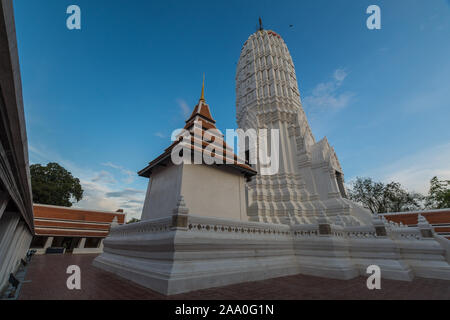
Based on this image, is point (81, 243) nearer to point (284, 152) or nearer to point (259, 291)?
point (259, 291)

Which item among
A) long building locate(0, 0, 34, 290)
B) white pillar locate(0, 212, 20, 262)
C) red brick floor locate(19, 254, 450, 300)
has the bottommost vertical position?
red brick floor locate(19, 254, 450, 300)

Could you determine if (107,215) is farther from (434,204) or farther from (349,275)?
(434,204)

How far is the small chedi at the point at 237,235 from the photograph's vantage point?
5453 mm

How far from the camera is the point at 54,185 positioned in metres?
26.5

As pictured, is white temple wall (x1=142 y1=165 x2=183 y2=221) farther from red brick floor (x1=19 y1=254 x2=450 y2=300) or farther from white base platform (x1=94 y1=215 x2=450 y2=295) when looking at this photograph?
red brick floor (x1=19 y1=254 x2=450 y2=300)

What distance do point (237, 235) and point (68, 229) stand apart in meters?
21.7

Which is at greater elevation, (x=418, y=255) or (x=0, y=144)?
(x=0, y=144)

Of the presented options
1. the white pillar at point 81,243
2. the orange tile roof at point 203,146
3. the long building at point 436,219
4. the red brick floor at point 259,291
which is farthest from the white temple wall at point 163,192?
the long building at point 436,219

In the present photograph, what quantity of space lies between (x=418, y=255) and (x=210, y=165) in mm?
9427

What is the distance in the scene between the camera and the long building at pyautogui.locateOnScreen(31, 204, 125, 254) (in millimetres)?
18859

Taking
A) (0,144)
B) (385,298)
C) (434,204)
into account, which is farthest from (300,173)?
(434,204)

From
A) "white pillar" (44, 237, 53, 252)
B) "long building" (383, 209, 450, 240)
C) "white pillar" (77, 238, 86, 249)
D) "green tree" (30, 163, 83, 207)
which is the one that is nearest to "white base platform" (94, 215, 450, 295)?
"long building" (383, 209, 450, 240)

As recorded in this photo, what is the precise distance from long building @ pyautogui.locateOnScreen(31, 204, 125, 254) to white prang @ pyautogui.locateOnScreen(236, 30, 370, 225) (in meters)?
17.0
